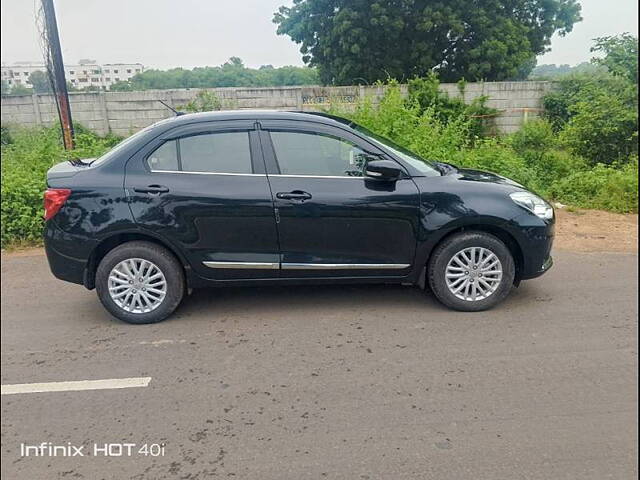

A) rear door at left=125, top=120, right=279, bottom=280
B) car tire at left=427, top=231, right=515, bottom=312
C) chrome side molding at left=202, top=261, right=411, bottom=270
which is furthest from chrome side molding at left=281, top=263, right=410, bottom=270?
car tire at left=427, top=231, right=515, bottom=312

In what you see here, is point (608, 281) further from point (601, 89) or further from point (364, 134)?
point (601, 89)

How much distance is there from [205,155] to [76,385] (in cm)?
191

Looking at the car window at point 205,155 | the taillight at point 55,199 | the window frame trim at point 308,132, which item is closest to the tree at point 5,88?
the taillight at point 55,199

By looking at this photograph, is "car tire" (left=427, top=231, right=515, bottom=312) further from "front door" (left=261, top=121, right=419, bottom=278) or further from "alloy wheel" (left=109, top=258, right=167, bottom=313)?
"alloy wheel" (left=109, top=258, right=167, bottom=313)

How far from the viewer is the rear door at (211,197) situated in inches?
146

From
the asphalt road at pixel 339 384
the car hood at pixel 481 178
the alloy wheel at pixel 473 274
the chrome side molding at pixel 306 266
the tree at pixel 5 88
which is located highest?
the tree at pixel 5 88

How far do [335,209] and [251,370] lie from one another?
1.39 m

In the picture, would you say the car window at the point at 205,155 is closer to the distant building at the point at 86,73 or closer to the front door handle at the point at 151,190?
the front door handle at the point at 151,190

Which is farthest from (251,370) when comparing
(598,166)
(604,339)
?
(598,166)

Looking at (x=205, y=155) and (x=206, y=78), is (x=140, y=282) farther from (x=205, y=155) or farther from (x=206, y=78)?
(x=206, y=78)

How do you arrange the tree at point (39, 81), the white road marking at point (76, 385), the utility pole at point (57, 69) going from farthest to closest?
the tree at point (39, 81) → the utility pole at point (57, 69) → the white road marking at point (76, 385)

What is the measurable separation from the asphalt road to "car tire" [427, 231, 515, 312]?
0.55ft

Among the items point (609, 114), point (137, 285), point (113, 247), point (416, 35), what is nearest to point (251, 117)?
point (113, 247)

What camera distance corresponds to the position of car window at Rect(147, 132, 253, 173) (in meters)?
3.79
